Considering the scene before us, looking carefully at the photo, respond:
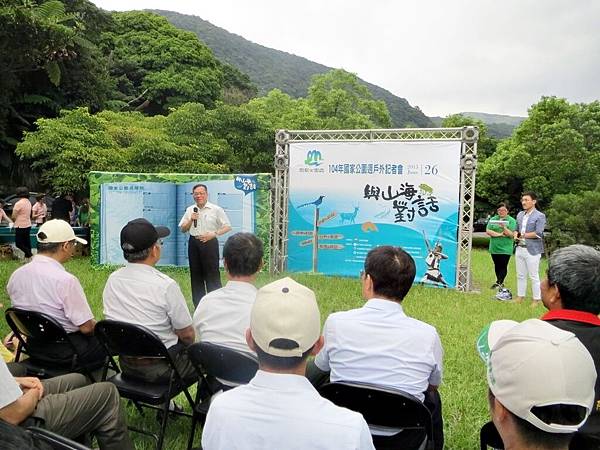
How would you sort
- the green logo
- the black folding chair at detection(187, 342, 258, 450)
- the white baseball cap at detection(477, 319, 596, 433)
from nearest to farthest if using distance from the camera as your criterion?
the white baseball cap at detection(477, 319, 596, 433) → the black folding chair at detection(187, 342, 258, 450) → the green logo

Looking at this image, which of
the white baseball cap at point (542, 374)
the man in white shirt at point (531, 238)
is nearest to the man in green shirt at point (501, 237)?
the man in white shirt at point (531, 238)

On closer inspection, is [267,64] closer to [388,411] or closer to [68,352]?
[68,352]

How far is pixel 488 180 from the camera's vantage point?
23.7 meters

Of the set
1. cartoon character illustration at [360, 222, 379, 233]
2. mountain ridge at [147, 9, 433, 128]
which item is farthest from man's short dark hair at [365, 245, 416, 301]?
mountain ridge at [147, 9, 433, 128]

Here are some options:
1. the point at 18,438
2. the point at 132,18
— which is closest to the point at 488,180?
the point at 18,438

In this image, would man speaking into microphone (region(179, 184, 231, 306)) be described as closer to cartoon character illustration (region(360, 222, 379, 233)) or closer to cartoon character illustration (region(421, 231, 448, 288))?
cartoon character illustration (region(360, 222, 379, 233))

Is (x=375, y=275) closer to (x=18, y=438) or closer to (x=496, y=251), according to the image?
(x=18, y=438)

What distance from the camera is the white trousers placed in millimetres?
7148

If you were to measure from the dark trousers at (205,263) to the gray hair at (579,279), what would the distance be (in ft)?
13.2

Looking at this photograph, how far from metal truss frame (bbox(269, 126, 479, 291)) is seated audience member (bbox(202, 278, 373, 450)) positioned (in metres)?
6.98

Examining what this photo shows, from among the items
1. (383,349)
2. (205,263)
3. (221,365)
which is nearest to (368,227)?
(205,263)

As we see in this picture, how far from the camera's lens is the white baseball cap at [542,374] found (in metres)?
1.03

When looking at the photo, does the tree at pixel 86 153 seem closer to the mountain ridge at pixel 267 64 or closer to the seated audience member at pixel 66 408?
the seated audience member at pixel 66 408

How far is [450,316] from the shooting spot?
6469mm
